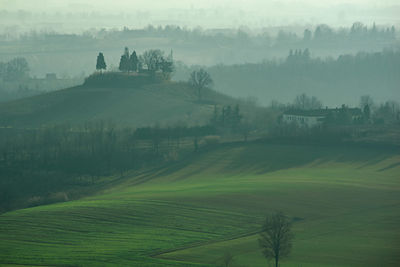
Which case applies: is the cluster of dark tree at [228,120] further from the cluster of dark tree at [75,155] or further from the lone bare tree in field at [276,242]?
the lone bare tree in field at [276,242]

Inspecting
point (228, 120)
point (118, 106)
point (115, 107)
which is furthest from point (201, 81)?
point (228, 120)

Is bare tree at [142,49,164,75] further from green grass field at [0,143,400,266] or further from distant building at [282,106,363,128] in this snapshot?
green grass field at [0,143,400,266]

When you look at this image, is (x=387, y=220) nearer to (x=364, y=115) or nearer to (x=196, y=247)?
(x=196, y=247)

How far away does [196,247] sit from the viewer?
53.6 m

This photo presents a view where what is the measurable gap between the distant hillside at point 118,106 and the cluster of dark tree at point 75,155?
20.3 m

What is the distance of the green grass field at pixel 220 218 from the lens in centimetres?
5047

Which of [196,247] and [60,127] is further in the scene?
[60,127]

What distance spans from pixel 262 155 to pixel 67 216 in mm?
43162

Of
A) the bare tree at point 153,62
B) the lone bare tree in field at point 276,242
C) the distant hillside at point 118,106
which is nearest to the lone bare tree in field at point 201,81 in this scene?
the distant hillside at point 118,106

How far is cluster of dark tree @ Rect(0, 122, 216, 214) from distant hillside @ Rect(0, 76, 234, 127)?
20314 mm

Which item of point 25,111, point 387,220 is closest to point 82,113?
point 25,111

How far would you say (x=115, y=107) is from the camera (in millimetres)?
155500

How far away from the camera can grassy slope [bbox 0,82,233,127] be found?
14650 centimetres

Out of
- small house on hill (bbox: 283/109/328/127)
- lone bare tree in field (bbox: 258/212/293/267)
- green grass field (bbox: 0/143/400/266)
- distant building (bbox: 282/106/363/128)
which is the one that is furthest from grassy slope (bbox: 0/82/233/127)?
lone bare tree in field (bbox: 258/212/293/267)
